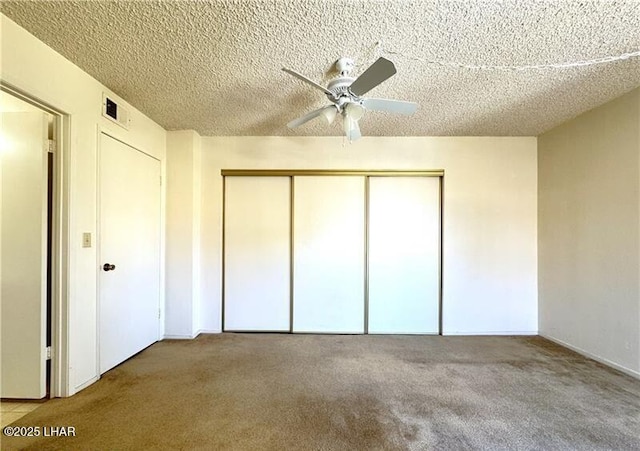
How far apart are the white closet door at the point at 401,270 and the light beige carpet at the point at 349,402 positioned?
54 cm

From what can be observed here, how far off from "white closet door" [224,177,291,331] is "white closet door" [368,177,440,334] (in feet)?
3.56

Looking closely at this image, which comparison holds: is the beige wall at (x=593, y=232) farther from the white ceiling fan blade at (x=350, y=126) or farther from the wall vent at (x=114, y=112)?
the wall vent at (x=114, y=112)

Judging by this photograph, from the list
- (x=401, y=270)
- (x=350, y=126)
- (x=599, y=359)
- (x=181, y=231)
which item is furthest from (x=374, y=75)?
(x=599, y=359)

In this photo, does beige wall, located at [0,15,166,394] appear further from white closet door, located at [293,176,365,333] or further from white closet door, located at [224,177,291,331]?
white closet door, located at [293,176,365,333]

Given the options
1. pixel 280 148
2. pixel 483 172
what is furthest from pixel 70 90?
pixel 483 172

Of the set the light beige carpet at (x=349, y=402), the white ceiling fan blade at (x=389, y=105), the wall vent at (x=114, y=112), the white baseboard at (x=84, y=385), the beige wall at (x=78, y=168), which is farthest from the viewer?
the wall vent at (x=114, y=112)

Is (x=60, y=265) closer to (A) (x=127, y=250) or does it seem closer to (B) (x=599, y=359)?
(A) (x=127, y=250)

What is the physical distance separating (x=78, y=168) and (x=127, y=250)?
0.87 meters

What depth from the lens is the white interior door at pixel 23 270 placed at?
6.73 feet

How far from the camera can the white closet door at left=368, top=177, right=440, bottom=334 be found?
3.56m

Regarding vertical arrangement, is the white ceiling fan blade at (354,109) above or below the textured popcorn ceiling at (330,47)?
below

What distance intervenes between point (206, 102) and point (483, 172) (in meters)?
3.24

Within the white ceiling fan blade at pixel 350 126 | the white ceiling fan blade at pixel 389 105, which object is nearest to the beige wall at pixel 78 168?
the white ceiling fan blade at pixel 350 126

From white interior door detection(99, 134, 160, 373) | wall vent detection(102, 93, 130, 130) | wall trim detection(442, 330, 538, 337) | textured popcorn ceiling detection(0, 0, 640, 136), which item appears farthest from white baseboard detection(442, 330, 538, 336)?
wall vent detection(102, 93, 130, 130)
